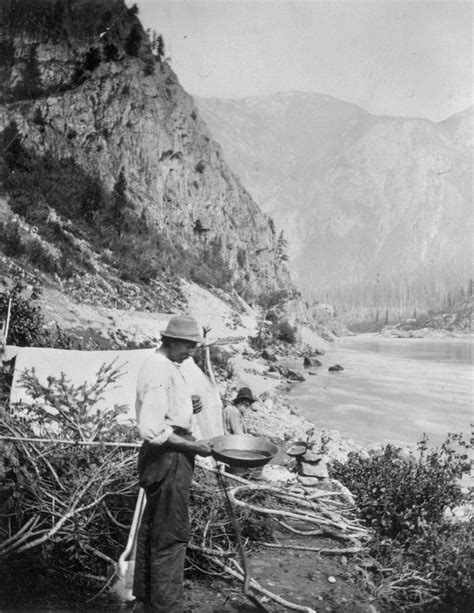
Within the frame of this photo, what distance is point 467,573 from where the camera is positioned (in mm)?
3896

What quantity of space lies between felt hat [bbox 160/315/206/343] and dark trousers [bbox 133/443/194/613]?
69 cm

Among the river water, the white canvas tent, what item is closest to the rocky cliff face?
the river water

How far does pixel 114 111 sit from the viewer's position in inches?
1409

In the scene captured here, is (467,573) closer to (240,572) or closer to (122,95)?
(240,572)

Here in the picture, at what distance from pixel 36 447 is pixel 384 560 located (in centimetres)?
332

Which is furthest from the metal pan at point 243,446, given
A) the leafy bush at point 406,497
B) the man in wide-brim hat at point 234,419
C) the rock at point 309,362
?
the rock at point 309,362

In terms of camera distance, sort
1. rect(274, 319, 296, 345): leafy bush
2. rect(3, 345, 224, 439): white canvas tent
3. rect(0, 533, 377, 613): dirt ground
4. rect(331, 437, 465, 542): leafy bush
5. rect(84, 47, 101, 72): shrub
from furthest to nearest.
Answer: rect(84, 47, 101, 72): shrub → rect(274, 319, 296, 345): leafy bush → rect(3, 345, 224, 439): white canvas tent → rect(331, 437, 465, 542): leafy bush → rect(0, 533, 377, 613): dirt ground

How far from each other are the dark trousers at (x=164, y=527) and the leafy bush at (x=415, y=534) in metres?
2.09

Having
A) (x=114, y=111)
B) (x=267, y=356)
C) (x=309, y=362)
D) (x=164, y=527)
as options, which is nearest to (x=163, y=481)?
(x=164, y=527)

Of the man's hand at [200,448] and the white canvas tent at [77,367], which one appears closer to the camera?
the man's hand at [200,448]

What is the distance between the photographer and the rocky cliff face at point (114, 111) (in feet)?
108

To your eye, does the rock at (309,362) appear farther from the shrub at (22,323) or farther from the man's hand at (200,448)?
the man's hand at (200,448)

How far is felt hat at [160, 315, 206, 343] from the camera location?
118 inches

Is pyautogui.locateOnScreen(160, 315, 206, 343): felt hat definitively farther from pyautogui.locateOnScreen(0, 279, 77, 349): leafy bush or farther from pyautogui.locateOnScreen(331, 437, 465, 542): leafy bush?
pyautogui.locateOnScreen(0, 279, 77, 349): leafy bush
